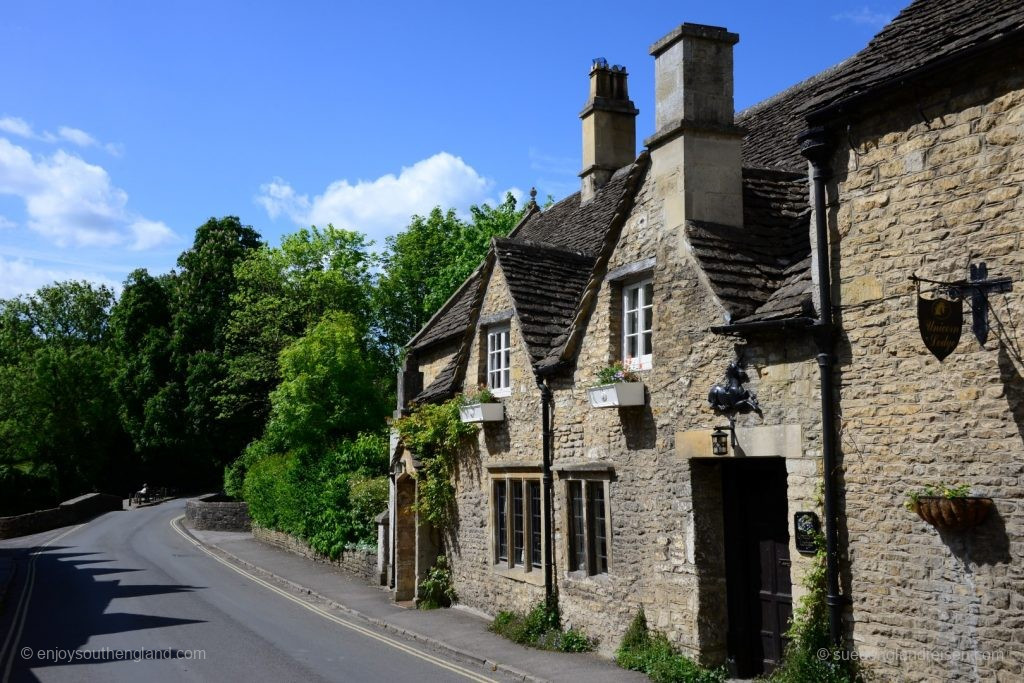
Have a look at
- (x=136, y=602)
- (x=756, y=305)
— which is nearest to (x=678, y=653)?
(x=756, y=305)

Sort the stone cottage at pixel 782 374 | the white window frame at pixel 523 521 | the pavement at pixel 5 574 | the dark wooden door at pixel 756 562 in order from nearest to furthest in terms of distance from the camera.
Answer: the stone cottage at pixel 782 374 → the dark wooden door at pixel 756 562 → the white window frame at pixel 523 521 → the pavement at pixel 5 574

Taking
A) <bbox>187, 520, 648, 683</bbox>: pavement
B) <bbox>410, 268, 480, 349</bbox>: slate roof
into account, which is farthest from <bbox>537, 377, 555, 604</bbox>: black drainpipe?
<bbox>410, 268, 480, 349</bbox>: slate roof

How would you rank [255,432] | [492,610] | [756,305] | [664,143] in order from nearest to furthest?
[756,305], [664,143], [492,610], [255,432]

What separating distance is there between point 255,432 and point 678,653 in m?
44.3

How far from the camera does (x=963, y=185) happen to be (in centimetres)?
840

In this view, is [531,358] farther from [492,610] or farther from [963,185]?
[963,185]

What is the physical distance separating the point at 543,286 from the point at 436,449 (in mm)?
4384

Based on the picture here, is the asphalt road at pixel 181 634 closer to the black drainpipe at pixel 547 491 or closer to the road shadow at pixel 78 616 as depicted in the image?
the road shadow at pixel 78 616

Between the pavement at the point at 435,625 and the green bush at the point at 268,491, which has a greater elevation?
the green bush at the point at 268,491

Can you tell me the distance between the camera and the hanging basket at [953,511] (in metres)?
7.98

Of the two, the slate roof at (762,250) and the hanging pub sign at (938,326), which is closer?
the hanging pub sign at (938,326)

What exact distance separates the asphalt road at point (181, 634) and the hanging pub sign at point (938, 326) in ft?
25.1

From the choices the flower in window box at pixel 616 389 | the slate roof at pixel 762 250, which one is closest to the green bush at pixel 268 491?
the flower in window box at pixel 616 389

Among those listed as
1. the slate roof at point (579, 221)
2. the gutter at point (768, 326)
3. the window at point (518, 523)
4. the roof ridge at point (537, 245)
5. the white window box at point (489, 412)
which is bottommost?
the window at point (518, 523)
